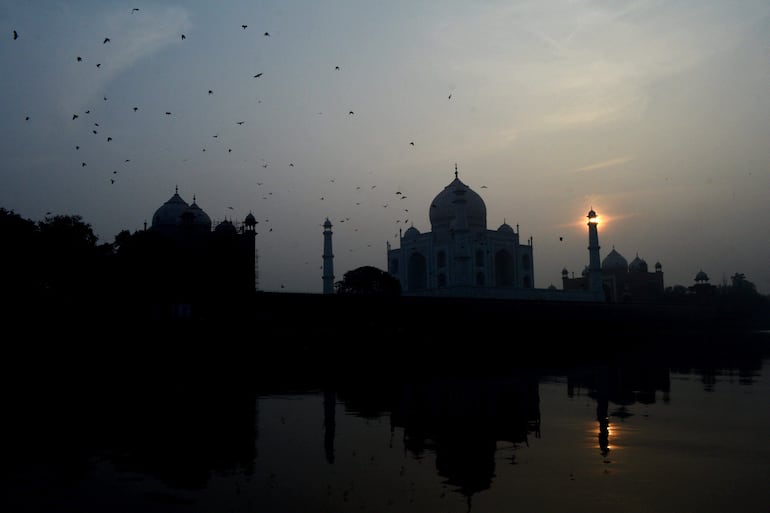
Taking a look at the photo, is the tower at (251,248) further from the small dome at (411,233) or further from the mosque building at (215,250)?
the small dome at (411,233)

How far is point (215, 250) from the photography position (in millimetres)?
37688

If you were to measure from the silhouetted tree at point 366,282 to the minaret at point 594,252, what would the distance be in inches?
684

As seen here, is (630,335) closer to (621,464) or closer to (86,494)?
(621,464)

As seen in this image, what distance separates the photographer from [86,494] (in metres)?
8.88

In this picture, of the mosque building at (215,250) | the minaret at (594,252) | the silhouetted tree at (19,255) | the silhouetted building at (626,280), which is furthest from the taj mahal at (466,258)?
the silhouetted tree at (19,255)

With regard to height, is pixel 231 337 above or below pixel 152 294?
below

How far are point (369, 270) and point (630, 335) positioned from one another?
19.9 metres

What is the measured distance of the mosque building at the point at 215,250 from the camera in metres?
34.2

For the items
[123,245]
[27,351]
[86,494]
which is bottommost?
[86,494]

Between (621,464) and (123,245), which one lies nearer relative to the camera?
(621,464)

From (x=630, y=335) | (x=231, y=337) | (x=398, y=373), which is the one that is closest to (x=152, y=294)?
(x=231, y=337)

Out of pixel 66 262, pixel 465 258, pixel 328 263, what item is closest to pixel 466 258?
pixel 465 258

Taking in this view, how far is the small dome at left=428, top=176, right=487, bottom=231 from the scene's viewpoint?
54656mm

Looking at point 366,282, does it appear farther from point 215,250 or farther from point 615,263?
point 615,263
